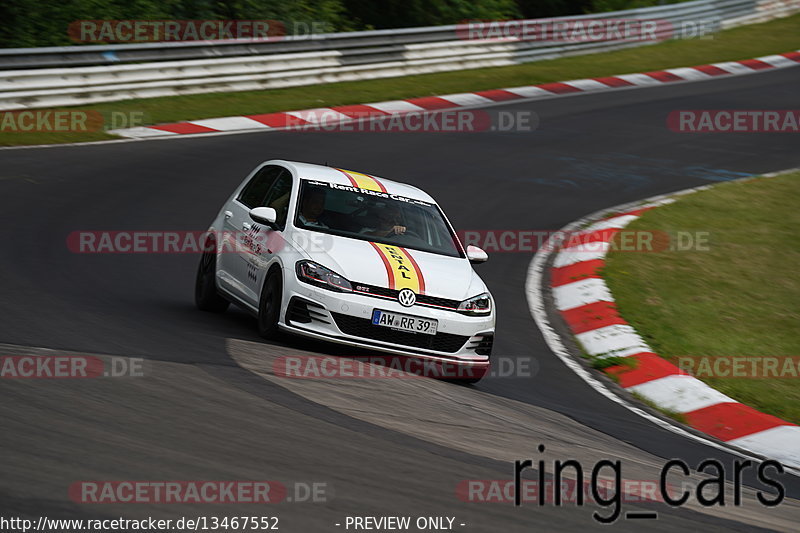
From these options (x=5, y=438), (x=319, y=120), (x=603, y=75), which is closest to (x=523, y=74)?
(x=603, y=75)

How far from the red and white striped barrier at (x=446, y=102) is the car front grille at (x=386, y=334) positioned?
1036cm

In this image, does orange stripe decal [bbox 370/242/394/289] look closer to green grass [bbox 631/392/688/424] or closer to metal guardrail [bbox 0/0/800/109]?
green grass [bbox 631/392/688/424]

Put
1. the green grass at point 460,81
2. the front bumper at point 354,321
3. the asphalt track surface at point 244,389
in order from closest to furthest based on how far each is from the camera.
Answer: the asphalt track surface at point 244,389
the front bumper at point 354,321
the green grass at point 460,81

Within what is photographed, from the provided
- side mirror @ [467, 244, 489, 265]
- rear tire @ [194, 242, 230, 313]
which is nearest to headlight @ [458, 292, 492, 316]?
side mirror @ [467, 244, 489, 265]

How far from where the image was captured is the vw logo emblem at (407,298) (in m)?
8.53

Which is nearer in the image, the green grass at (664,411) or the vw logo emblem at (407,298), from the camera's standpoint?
the vw logo emblem at (407,298)

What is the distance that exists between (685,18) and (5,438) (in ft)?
93.7

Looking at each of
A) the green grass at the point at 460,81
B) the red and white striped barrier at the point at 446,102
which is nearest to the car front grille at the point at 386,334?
the green grass at the point at 460,81

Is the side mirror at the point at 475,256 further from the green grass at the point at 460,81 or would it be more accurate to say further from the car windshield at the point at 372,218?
the green grass at the point at 460,81

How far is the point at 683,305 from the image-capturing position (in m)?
11.5

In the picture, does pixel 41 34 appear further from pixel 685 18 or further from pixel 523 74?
pixel 685 18

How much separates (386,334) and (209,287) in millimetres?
2376

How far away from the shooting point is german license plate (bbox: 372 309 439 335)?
27.8ft

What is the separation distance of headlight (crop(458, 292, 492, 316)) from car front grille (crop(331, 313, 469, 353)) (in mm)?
234
